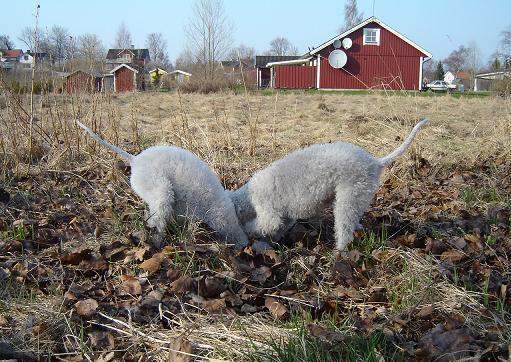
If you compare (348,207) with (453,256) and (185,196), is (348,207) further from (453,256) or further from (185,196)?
(185,196)

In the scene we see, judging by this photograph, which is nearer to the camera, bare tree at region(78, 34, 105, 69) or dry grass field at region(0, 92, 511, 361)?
dry grass field at region(0, 92, 511, 361)

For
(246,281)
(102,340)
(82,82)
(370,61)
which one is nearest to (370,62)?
(370,61)

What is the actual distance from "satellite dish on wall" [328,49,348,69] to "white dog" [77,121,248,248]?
1247 inches

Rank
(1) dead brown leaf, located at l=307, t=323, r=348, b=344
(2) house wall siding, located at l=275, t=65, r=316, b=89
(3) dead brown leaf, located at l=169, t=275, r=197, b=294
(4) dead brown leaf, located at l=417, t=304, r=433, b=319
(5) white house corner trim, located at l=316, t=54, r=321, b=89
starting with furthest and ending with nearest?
(2) house wall siding, located at l=275, t=65, r=316, b=89 < (5) white house corner trim, located at l=316, t=54, r=321, b=89 < (3) dead brown leaf, located at l=169, t=275, r=197, b=294 < (4) dead brown leaf, located at l=417, t=304, r=433, b=319 < (1) dead brown leaf, located at l=307, t=323, r=348, b=344

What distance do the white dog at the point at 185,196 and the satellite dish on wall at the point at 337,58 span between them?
3168 centimetres

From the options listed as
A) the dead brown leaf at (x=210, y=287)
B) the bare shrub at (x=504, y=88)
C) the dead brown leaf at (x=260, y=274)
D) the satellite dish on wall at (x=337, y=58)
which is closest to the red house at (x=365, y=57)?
the satellite dish on wall at (x=337, y=58)

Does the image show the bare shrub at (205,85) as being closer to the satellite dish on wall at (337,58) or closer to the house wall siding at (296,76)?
the satellite dish on wall at (337,58)

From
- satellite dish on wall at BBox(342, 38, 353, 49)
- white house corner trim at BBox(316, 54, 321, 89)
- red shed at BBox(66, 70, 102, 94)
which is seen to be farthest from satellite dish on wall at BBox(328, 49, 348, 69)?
red shed at BBox(66, 70, 102, 94)

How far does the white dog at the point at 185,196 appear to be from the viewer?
3180mm

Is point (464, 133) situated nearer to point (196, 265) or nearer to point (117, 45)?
point (117, 45)

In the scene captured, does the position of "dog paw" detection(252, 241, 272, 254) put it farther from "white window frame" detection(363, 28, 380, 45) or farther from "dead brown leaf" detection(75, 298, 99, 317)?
"white window frame" detection(363, 28, 380, 45)

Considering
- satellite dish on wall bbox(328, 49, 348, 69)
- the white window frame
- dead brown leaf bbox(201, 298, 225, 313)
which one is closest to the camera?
dead brown leaf bbox(201, 298, 225, 313)

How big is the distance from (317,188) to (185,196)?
854 mm

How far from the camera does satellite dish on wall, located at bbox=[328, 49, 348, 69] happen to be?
3369cm
